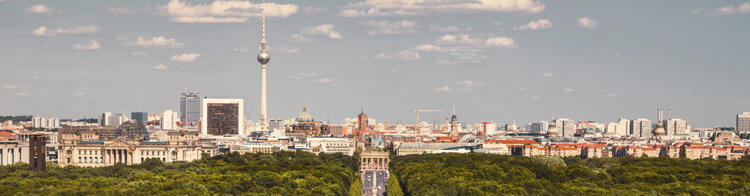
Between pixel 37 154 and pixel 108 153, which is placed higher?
pixel 37 154


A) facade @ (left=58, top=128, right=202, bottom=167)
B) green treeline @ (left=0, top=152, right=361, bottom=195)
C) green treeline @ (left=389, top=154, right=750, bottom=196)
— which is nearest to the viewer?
green treeline @ (left=0, top=152, right=361, bottom=195)

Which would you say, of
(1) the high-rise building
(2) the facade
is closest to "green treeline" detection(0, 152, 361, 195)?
(1) the high-rise building

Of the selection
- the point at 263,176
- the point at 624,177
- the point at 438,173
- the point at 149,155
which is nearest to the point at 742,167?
the point at 624,177

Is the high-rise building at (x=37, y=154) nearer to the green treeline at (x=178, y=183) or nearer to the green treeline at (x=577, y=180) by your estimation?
the green treeline at (x=178, y=183)

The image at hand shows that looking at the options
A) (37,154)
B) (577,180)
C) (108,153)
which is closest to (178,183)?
(37,154)

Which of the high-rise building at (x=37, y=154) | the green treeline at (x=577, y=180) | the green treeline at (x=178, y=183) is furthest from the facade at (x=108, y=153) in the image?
the high-rise building at (x=37, y=154)

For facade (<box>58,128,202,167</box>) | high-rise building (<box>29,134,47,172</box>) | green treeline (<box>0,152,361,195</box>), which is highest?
high-rise building (<box>29,134,47,172</box>)

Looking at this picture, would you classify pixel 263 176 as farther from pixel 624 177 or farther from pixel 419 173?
pixel 624 177

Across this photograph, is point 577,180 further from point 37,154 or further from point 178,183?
point 37,154

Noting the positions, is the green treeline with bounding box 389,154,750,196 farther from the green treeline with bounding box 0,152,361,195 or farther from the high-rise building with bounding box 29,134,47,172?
the high-rise building with bounding box 29,134,47,172

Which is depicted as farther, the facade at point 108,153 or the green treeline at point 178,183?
the facade at point 108,153

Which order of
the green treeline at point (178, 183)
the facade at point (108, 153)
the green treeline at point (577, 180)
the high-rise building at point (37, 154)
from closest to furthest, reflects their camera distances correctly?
the green treeline at point (178, 183)
the green treeline at point (577, 180)
the high-rise building at point (37, 154)
the facade at point (108, 153)
